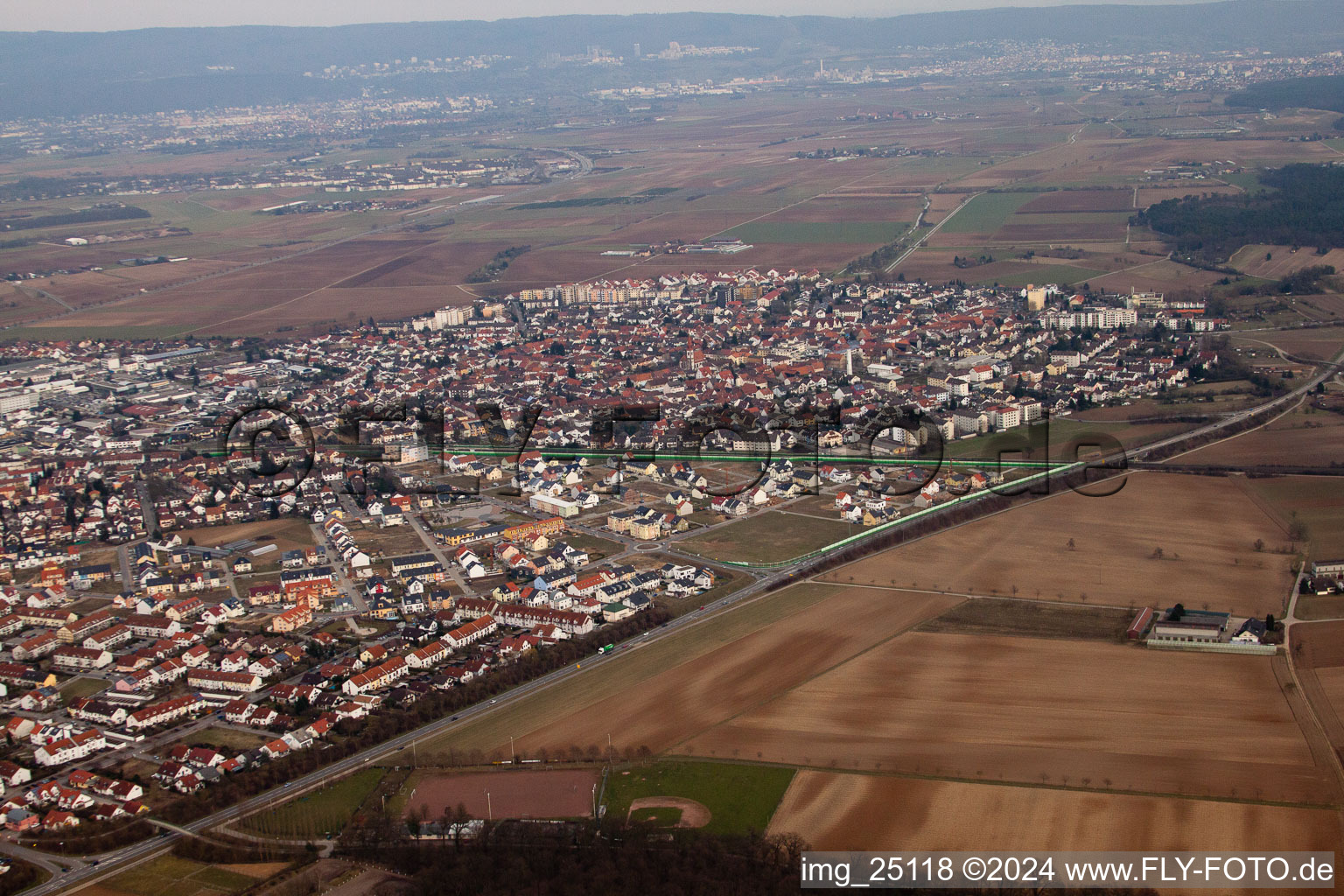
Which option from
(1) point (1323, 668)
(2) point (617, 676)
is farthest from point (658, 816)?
(1) point (1323, 668)

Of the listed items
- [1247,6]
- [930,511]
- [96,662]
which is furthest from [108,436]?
[1247,6]

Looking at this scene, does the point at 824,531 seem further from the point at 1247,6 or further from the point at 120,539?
the point at 1247,6

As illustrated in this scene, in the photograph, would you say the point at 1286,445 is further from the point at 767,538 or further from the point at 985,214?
the point at 985,214

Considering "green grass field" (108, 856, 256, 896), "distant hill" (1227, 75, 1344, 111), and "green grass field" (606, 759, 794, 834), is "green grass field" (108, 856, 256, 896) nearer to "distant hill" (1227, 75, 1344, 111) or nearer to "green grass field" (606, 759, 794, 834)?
"green grass field" (606, 759, 794, 834)

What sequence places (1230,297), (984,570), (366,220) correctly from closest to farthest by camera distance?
(984,570) → (1230,297) → (366,220)

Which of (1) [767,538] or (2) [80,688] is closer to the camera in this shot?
(2) [80,688]
